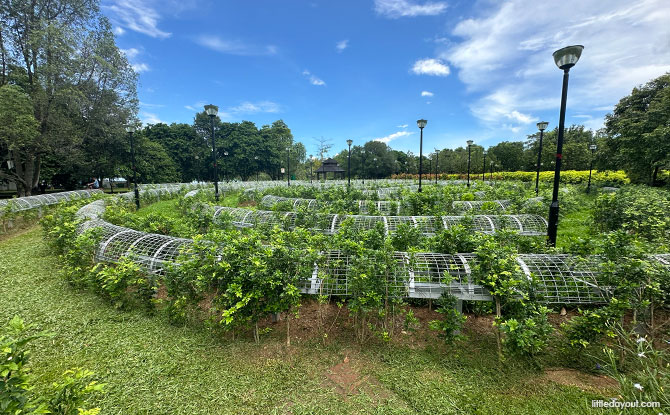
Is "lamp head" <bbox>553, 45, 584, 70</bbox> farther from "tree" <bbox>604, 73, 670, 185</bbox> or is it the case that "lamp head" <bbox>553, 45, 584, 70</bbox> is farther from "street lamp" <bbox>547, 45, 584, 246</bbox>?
"tree" <bbox>604, 73, 670, 185</bbox>

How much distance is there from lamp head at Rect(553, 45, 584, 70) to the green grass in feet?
14.8

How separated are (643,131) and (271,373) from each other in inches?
883

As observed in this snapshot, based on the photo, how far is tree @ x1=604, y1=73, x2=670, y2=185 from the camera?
13312 millimetres

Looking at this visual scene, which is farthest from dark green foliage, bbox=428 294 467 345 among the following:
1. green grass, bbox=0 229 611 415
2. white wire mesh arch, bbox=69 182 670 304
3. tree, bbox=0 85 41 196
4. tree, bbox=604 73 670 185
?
tree, bbox=0 85 41 196

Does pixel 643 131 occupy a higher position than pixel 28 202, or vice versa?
pixel 643 131

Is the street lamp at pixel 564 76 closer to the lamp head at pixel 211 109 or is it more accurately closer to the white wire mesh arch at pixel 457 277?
the white wire mesh arch at pixel 457 277

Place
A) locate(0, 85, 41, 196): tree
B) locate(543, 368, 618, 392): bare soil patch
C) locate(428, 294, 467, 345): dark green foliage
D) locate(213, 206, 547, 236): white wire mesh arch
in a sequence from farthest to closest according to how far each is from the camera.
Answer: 1. locate(0, 85, 41, 196): tree
2. locate(213, 206, 547, 236): white wire mesh arch
3. locate(428, 294, 467, 345): dark green foliage
4. locate(543, 368, 618, 392): bare soil patch

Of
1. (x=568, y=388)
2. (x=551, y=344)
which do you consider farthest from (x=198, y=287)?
(x=551, y=344)

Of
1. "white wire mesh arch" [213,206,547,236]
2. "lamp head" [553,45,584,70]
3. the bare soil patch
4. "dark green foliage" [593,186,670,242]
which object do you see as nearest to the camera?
the bare soil patch

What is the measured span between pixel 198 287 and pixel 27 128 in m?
16.6

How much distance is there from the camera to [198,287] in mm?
3219

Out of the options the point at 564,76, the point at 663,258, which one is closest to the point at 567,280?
the point at 663,258

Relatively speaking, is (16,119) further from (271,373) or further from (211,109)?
(271,373)

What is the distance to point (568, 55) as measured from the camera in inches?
163
